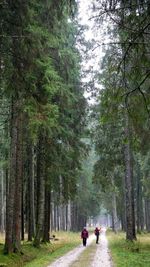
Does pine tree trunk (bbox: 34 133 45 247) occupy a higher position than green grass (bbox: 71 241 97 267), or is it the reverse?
pine tree trunk (bbox: 34 133 45 247)

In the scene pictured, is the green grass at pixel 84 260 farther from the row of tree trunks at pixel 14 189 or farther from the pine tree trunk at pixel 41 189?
the pine tree trunk at pixel 41 189

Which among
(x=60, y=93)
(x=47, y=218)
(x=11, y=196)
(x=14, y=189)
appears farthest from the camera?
(x=47, y=218)

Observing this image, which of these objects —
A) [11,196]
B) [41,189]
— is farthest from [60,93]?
[11,196]

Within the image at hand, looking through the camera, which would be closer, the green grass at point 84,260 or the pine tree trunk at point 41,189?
the green grass at point 84,260

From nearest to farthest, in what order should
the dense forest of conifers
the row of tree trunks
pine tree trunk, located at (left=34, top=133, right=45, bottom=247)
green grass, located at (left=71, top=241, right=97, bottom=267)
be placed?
1. the dense forest of conifers
2. green grass, located at (left=71, top=241, right=97, bottom=267)
3. the row of tree trunks
4. pine tree trunk, located at (left=34, top=133, right=45, bottom=247)

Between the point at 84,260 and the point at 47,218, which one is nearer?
the point at 84,260

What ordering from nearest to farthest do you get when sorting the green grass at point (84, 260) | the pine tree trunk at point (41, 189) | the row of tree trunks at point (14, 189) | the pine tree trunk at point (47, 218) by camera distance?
the green grass at point (84, 260) < the row of tree trunks at point (14, 189) < the pine tree trunk at point (41, 189) < the pine tree trunk at point (47, 218)

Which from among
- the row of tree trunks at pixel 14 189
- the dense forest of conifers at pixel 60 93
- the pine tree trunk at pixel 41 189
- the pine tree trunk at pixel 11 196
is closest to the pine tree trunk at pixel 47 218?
the dense forest of conifers at pixel 60 93

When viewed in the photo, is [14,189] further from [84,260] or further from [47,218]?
[47,218]

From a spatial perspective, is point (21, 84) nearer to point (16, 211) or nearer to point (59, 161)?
point (16, 211)

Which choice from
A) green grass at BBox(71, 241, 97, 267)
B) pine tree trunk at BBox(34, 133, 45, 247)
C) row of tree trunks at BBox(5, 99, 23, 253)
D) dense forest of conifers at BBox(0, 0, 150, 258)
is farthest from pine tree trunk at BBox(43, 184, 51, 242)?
row of tree trunks at BBox(5, 99, 23, 253)

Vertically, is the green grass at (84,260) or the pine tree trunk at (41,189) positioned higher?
the pine tree trunk at (41,189)

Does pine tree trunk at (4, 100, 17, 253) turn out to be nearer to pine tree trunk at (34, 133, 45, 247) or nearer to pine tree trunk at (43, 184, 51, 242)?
pine tree trunk at (34, 133, 45, 247)

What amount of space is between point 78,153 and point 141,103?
2049cm
